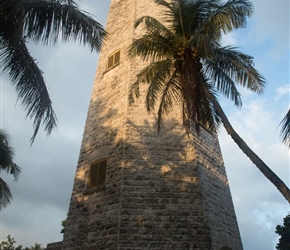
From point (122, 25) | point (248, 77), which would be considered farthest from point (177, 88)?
point (122, 25)

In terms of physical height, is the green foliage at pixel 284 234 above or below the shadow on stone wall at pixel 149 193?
above

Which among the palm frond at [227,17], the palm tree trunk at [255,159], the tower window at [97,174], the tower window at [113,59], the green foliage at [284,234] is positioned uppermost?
the tower window at [113,59]

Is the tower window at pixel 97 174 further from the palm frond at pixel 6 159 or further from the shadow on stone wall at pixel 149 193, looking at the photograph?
the palm frond at pixel 6 159

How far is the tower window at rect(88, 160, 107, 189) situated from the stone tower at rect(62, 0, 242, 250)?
0.13 feet

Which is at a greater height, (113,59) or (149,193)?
(113,59)

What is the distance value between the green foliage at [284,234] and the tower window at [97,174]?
19445 millimetres

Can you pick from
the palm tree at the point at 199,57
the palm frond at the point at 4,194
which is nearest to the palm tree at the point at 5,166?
the palm frond at the point at 4,194

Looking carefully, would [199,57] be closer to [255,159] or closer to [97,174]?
[255,159]

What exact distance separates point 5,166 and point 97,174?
682 cm

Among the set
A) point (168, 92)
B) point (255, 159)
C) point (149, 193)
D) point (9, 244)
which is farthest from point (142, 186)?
point (9, 244)

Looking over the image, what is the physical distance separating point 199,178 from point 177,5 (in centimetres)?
617

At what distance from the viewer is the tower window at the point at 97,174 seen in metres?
10.4

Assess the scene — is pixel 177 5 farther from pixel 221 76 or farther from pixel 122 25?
pixel 122 25

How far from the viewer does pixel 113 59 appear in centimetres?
1398
